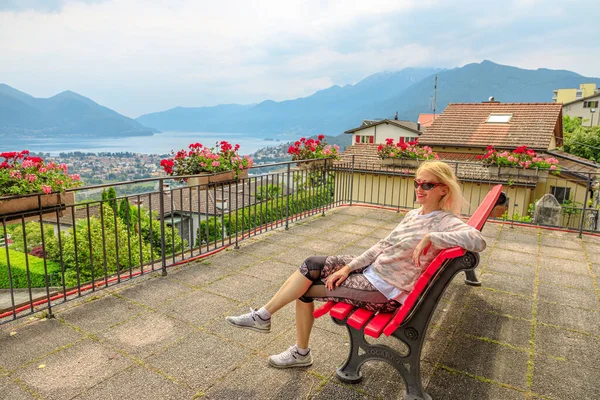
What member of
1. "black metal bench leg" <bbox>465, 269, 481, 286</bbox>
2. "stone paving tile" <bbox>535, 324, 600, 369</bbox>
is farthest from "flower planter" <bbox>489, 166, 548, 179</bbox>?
"stone paving tile" <bbox>535, 324, 600, 369</bbox>

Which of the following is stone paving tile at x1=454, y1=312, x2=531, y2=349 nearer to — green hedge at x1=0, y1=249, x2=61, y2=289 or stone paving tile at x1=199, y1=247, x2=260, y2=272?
stone paving tile at x1=199, y1=247, x2=260, y2=272

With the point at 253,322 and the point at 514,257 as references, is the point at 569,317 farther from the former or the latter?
the point at 253,322

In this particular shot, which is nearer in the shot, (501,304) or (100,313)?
(100,313)

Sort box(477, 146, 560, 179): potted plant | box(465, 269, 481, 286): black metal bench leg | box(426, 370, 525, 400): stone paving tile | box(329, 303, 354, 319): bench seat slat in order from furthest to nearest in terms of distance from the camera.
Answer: box(477, 146, 560, 179): potted plant, box(465, 269, 481, 286): black metal bench leg, box(426, 370, 525, 400): stone paving tile, box(329, 303, 354, 319): bench seat slat

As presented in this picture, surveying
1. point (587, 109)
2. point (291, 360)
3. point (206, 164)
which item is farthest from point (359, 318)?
point (587, 109)

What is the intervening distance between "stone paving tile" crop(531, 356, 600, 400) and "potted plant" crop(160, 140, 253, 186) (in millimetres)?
3982

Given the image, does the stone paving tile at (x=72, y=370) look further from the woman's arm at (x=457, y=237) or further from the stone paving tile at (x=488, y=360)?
the stone paving tile at (x=488, y=360)

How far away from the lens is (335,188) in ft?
27.4

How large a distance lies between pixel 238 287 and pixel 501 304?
260 centimetres

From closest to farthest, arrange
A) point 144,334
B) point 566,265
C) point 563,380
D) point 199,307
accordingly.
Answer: point 563,380, point 144,334, point 199,307, point 566,265

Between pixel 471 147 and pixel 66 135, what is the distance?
216831 mm

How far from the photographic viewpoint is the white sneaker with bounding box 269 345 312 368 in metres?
2.62

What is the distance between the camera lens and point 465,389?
2.43 meters

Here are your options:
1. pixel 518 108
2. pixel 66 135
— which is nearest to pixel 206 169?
pixel 518 108
